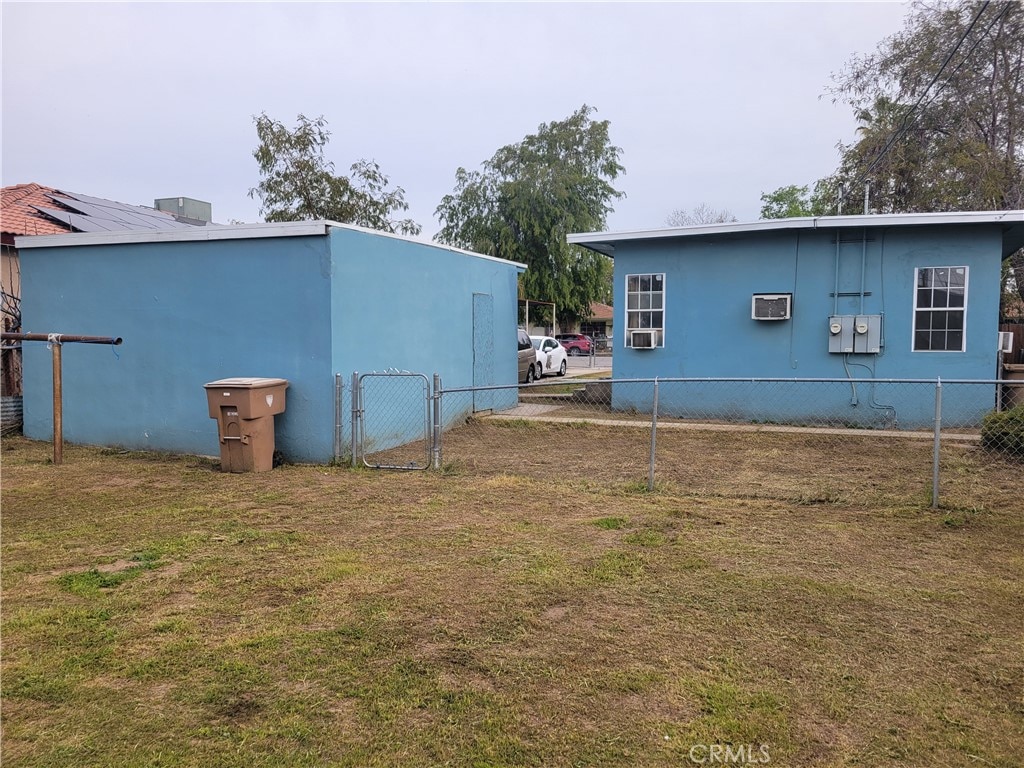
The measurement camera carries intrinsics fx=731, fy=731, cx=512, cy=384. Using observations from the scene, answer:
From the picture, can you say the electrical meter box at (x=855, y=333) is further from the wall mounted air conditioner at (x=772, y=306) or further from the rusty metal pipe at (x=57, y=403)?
the rusty metal pipe at (x=57, y=403)

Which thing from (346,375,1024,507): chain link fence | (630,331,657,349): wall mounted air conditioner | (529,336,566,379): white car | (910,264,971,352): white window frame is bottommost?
(346,375,1024,507): chain link fence

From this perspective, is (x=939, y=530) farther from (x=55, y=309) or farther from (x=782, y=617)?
(x=55, y=309)

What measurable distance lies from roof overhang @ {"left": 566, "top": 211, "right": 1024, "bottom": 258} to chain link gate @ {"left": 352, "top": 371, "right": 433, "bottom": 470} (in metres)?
4.89

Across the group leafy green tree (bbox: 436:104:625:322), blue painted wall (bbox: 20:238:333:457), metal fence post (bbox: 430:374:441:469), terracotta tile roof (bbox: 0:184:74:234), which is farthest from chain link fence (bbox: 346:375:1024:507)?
leafy green tree (bbox: 436:104:625:322)

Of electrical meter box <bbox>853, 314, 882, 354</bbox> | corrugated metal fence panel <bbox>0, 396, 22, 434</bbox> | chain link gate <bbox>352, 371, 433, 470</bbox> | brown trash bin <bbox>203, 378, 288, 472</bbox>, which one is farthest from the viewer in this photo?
electrical meter box <bbox>853, 314, 882, 354</bbox>

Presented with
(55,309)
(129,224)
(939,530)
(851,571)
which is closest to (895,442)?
(939,530)

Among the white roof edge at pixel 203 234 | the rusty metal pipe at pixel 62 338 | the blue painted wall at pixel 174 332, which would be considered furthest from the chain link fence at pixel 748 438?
the rusty metal pipe at pixel 62 338

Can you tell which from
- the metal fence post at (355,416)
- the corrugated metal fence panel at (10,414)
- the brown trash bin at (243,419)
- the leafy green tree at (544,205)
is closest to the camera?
the brown trash bin at (243,419)

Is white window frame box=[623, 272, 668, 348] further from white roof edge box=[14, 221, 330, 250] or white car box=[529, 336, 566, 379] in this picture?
white car box=[529, 336, 566, 379]

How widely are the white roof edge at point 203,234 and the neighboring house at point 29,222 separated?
1384mm

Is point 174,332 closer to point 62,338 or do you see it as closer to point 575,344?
point 62,338

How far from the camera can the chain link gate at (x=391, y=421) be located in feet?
28.3

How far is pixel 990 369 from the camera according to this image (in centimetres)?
1152

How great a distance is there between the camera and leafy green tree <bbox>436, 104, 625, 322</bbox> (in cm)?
3334
